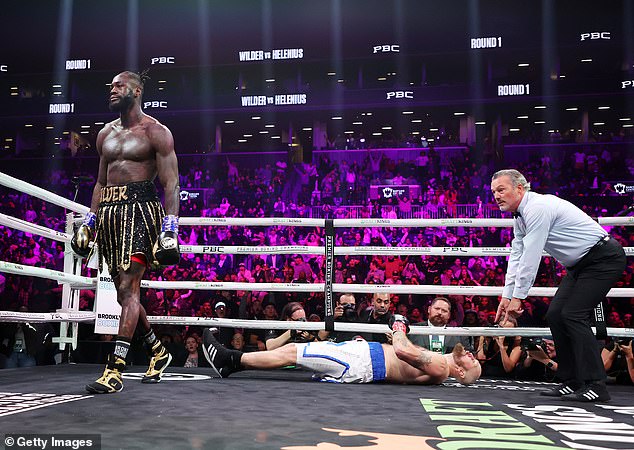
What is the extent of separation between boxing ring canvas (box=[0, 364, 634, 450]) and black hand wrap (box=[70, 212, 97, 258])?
572 mm

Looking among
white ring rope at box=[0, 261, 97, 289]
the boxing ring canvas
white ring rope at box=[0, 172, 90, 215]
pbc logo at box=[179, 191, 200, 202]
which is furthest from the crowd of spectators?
the boxing ring canvas

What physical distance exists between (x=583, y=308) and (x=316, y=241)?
24.0 feet

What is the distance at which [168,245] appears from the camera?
259 cm

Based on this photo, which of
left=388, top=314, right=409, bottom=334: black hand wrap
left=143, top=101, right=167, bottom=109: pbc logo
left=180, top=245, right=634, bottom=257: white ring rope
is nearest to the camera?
left=388, top=314, right=409, bottom=334: black hand wrap

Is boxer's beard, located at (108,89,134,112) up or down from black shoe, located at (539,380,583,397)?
up

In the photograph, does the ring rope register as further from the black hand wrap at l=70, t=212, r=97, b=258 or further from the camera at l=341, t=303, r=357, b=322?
the black hand wrap at l=70, t=212, r=97, b=258

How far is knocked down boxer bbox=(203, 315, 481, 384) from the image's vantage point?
3.06 metres

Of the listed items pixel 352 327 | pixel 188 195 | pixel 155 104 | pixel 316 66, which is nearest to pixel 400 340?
pixel 352 327

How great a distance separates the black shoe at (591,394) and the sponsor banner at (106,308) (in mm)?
2530

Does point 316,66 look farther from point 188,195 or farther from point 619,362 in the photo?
point 619,362

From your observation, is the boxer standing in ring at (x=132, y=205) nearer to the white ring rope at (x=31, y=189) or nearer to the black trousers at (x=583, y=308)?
the white ring rope at (x=31, y=189)

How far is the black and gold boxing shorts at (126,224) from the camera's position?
2.73 meters

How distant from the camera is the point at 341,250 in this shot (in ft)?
12.3

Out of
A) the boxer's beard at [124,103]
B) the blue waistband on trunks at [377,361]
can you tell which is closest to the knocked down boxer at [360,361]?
the blue waistband on trunks at [377,361]
